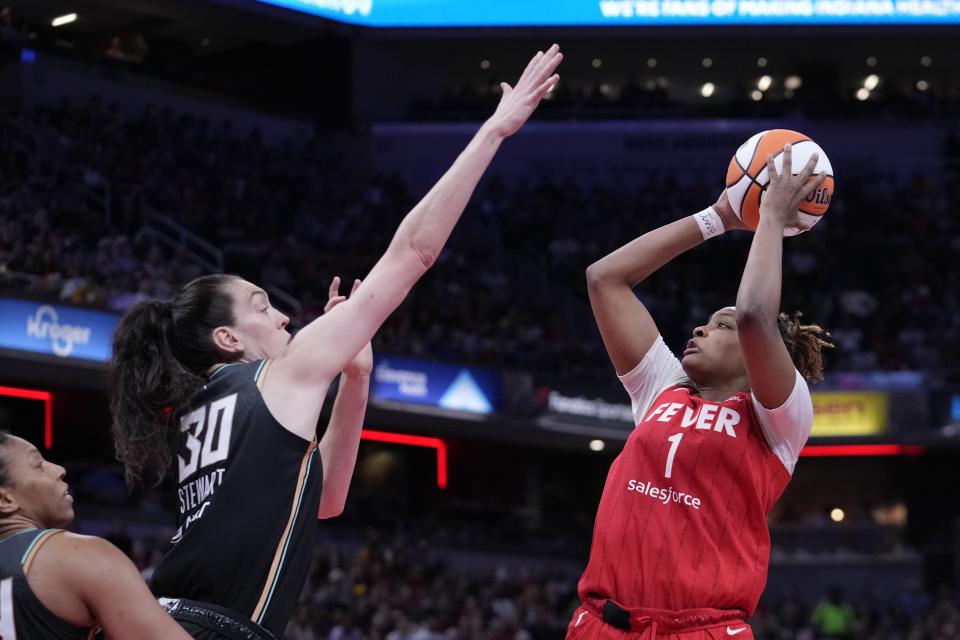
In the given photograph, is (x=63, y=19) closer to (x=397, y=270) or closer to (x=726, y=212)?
(x=726, y=212)

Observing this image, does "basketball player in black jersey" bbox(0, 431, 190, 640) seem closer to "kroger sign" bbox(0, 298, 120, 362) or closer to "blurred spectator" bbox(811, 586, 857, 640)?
"kroger sign" bbox(0, 298, 120, 362)

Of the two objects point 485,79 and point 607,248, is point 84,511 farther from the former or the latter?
point 485,79

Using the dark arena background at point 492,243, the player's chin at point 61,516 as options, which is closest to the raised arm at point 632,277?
the player's chin at point 61,516

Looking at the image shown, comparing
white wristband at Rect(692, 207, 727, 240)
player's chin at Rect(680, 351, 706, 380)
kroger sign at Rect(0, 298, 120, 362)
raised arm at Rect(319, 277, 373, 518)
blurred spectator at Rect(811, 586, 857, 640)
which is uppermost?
white wristband at Rect(692, 207, 727, 240)

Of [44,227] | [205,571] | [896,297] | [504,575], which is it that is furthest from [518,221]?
[205,571]

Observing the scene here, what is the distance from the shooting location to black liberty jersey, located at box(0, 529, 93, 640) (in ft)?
10.2

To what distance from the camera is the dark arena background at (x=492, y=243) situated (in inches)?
664

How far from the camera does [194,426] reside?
3381mm

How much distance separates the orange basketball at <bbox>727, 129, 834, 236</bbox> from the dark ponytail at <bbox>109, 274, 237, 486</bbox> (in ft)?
6.19

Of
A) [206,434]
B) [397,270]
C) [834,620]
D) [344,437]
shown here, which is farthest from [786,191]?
[834,620]

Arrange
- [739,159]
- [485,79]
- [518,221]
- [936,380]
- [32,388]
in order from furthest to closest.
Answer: [485,79] < [518,221] < [936,380] < [32,388] < [739,159]

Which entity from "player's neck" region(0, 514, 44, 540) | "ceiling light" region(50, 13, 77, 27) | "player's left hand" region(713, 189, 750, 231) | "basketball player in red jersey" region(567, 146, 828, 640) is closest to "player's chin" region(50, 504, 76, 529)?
"player's neck" region(0, 514, 44, 540)

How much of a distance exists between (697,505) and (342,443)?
3.79 ft

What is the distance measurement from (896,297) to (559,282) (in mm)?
6159
